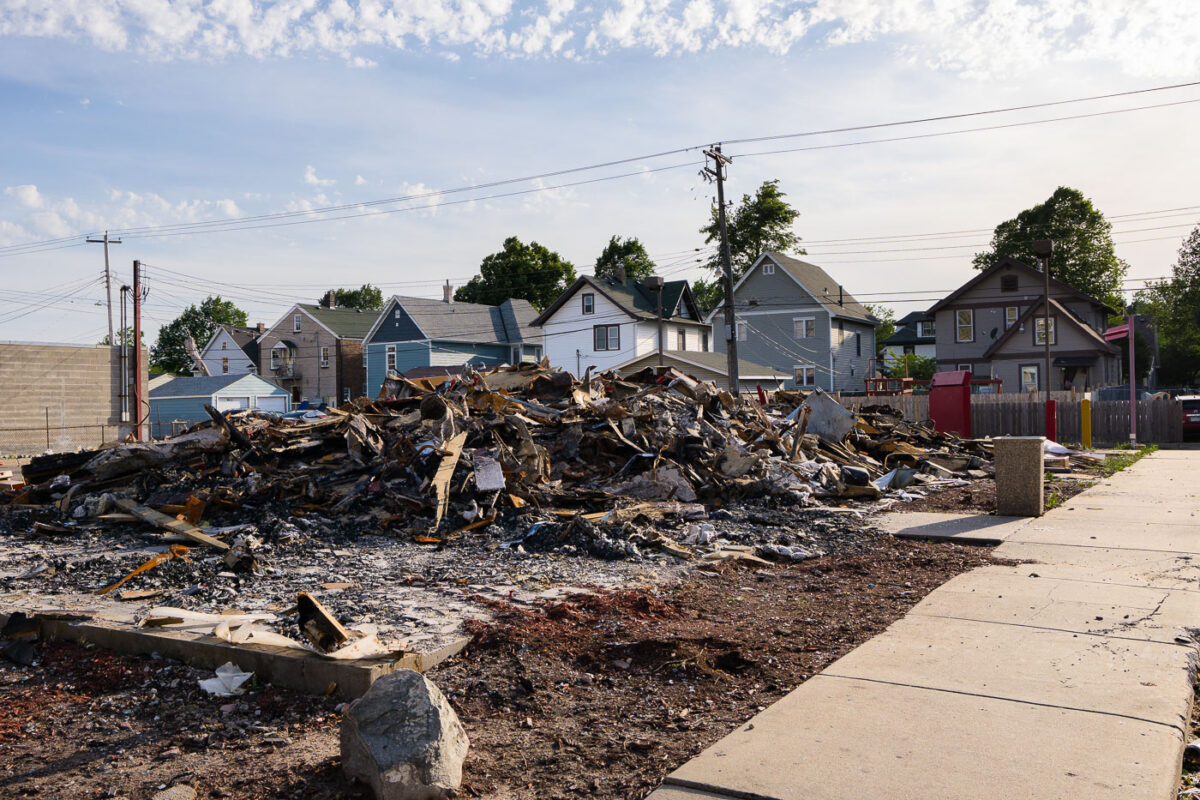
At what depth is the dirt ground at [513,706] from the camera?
3.63 metres

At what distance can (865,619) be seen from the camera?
5.99 meters

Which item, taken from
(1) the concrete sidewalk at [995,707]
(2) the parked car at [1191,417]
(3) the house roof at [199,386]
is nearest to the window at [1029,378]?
(2) the parked car at [1191,417]

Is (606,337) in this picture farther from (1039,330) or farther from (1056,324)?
(1056,324)

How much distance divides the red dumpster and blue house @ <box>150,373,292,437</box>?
4324cm

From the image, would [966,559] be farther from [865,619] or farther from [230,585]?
[230,585]

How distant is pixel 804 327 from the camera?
5094 cm

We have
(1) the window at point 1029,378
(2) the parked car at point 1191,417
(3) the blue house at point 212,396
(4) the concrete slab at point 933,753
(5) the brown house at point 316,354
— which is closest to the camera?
(4) the concrete slab at point 933,753

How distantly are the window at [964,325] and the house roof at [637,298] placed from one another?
577 inches

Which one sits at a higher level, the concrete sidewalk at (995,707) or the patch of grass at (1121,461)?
the patch of grass at (1121,461)

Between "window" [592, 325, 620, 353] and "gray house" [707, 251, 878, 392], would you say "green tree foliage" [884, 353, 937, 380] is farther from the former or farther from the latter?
"window" [592, 325, 620, 353]

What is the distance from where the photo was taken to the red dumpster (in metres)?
25.8

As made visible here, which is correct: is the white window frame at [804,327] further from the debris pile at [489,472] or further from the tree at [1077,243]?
the debris pile at [489,472]

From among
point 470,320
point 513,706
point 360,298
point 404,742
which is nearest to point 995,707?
point 513,706

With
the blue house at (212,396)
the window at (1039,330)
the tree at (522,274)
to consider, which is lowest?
the blue house at (212,396)
